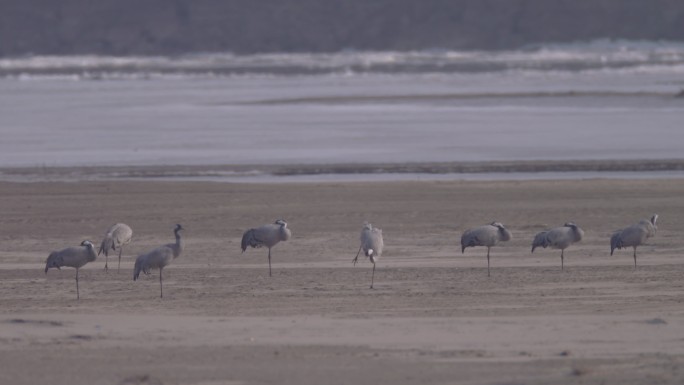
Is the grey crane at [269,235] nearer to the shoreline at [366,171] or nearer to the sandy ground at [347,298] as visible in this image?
the sandy ground at [347,298]

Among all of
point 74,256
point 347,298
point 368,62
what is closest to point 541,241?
point 347,298

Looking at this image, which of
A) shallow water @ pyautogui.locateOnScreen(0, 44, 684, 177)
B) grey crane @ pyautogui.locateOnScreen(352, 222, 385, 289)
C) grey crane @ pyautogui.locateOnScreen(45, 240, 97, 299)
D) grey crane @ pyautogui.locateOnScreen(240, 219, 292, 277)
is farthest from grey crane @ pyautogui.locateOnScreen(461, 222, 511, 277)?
shallow water @ pyautogui.locateOnScreen(0, 44, 684, 177)

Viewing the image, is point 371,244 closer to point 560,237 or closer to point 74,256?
point 560,237

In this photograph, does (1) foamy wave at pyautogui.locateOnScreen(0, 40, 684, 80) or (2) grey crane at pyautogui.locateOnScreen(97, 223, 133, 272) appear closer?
(2) grey crane at pyautogui.locateOnScreen(97, 223, 133, 272)

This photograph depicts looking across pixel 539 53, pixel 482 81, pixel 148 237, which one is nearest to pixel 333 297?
pixel 148 237

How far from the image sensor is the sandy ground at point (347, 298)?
8.24m

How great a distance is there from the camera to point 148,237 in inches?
556

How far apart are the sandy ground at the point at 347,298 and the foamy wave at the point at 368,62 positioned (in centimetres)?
4056

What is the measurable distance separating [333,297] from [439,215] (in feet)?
16.0

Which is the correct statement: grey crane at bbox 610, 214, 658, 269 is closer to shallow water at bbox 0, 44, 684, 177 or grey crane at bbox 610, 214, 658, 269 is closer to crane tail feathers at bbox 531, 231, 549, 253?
crane tail feathers at bbox 531, 231, 549, 253

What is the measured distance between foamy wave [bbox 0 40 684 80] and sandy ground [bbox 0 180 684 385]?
1597 inches

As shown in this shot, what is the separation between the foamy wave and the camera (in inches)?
2356

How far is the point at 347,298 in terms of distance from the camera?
10438mm

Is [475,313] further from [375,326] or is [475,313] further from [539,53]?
[539,53]
